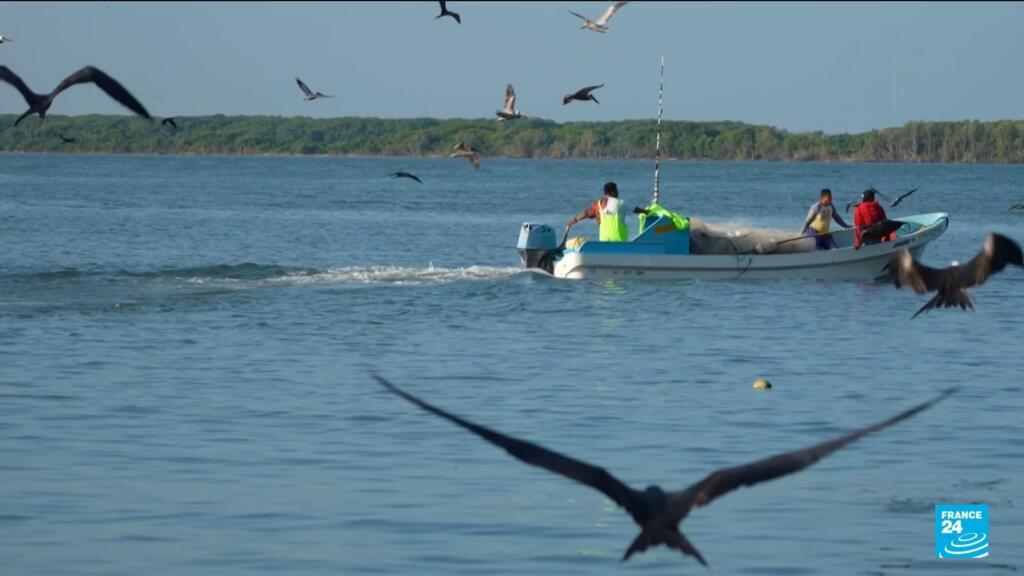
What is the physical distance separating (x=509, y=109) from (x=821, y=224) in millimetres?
5310

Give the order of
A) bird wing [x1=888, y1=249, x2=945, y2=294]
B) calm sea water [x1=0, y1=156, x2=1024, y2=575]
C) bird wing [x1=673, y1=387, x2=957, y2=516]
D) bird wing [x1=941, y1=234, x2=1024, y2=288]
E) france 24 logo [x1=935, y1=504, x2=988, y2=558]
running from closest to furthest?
bird wing [x1=673, y1=387, x2=957, y2=516], france 24 logo [x1=935, y1=504, x2=988, y2=558], calm sea water [x1=0, y1=156, x2=1024, y2=575], bird wing [x1=941, y1=234, x2=1024, y2=288], bird wing [x1=888, y1=249, x2=945, y2=294]

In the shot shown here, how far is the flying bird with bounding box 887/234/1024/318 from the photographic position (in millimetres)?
11281

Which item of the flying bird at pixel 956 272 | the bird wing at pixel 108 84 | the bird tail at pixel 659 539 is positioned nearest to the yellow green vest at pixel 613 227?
the bird wing at pixel 108 84

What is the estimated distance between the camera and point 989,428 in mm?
14312

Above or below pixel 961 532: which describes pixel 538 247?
above

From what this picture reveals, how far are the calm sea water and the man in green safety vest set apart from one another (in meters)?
→ 0.84

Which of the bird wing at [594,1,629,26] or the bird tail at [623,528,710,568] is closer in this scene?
the bird tail at [623,528,710,568]

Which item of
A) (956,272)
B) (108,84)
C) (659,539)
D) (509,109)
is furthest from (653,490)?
(509,109)

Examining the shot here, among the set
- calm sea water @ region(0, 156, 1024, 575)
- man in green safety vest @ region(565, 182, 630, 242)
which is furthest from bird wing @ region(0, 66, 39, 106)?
man in green safety vest @ region(565, 182, 630, 242)

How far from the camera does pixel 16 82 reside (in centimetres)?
1304

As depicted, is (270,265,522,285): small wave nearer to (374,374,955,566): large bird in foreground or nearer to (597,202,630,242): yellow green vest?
(597,202,630,242): yellow green vest

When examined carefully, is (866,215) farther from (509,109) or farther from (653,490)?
(653,490)

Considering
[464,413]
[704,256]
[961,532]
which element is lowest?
[464,413]

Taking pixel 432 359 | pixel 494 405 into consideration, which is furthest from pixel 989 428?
pixel 432 359
